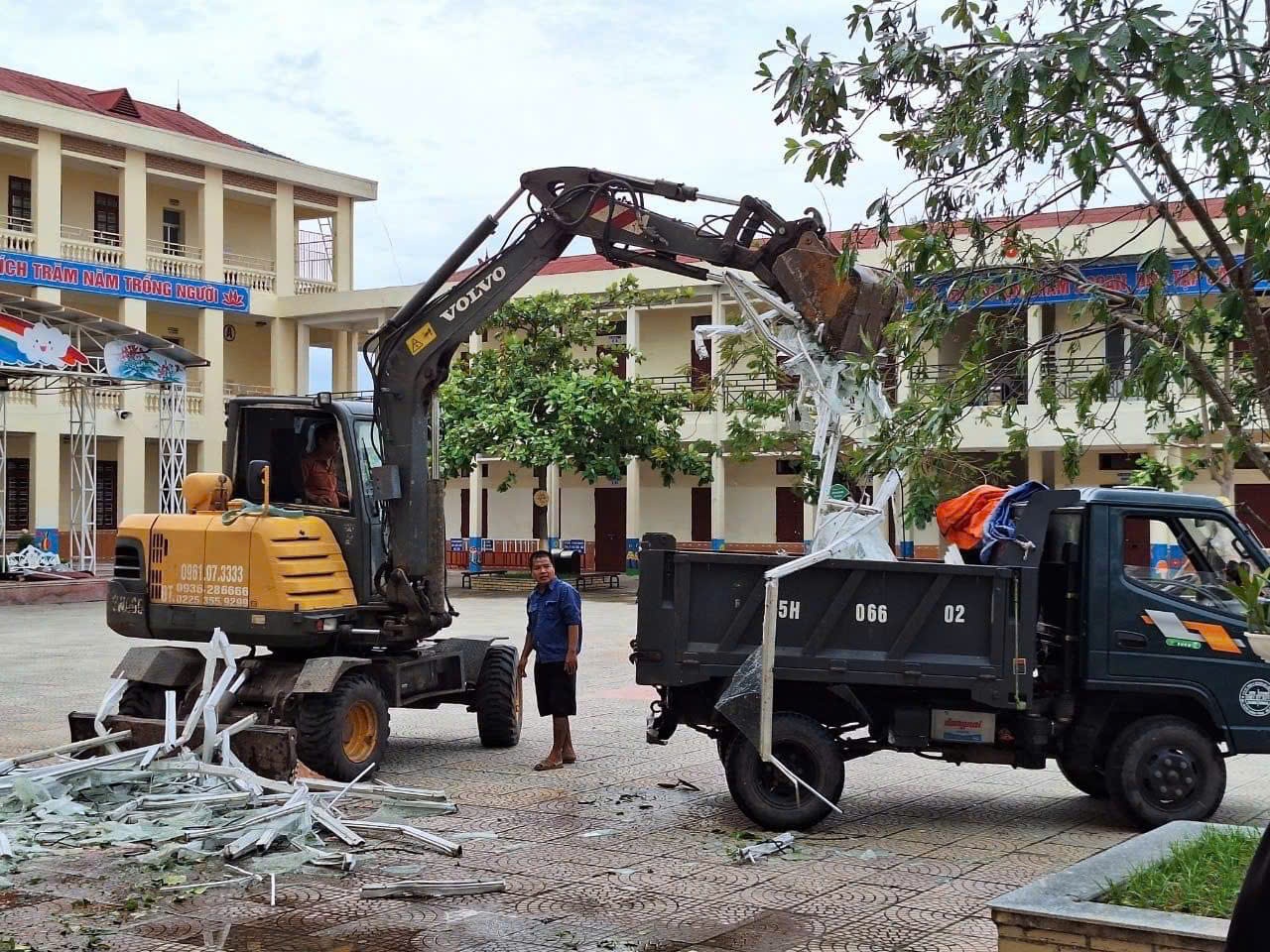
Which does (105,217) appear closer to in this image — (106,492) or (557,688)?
(106,492)

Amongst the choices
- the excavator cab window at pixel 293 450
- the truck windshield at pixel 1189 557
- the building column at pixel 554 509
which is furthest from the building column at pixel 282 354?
the truck windshield at pixel 1189 557

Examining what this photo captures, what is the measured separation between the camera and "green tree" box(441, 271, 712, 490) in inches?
1344

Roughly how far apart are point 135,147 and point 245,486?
33.4 metres

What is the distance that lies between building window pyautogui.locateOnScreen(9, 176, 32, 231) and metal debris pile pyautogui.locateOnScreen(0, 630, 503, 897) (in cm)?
3505

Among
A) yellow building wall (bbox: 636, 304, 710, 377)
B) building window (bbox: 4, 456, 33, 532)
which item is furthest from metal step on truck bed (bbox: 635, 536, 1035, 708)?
building window (bbox: 4, 456, 33, 532)

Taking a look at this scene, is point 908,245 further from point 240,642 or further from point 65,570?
point 65,570

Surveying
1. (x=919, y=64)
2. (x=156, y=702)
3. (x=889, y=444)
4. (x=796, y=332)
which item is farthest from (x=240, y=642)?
(x=919, y=64)

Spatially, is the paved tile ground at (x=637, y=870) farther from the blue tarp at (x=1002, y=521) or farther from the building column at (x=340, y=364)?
the building column at (x=340, y=364)

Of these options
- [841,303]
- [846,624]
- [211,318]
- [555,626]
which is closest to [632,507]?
[211,318]

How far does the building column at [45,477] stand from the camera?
41.0m

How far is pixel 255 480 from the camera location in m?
12.4

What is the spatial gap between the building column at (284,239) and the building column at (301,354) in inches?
42.8

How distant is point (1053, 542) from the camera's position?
10.8 metres

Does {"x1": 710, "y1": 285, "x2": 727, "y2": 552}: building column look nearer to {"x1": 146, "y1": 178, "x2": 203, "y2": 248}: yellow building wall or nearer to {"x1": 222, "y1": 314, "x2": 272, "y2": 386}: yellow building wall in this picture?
{"x1": 222, "y1": 314, "x2": 272, "y2": 386}: yellow building wall
